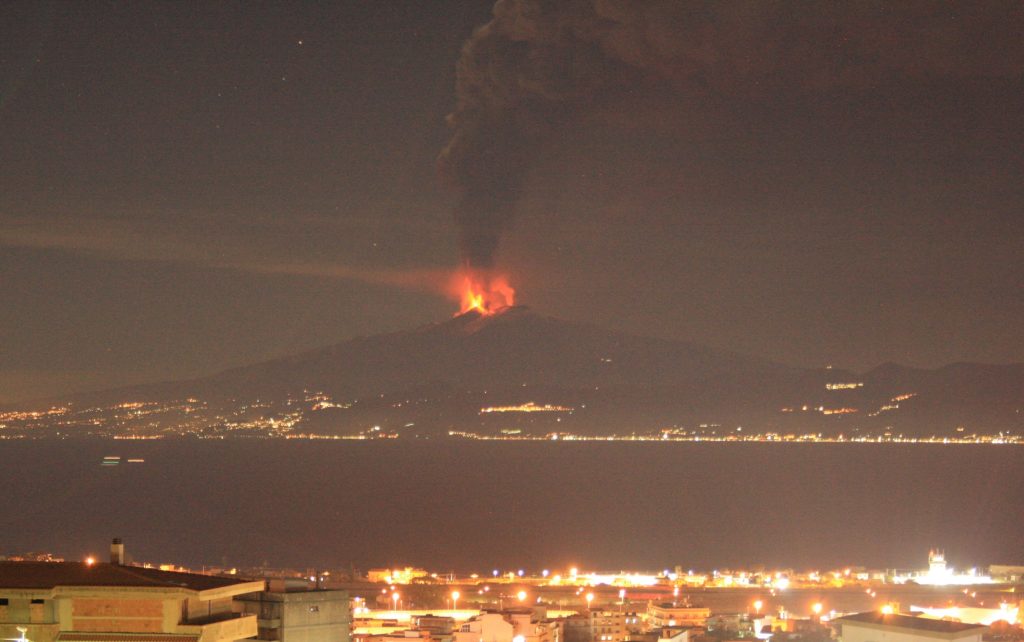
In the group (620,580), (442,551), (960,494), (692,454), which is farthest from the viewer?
(692,454)

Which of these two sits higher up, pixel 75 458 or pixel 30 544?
pixel 75 458

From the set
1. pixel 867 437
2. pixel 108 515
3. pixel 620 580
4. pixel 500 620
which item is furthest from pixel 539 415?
pixel 500 620

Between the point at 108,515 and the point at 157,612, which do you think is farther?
the point at 108,515

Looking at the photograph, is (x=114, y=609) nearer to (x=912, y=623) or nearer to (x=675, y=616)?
(x=912, y=623)

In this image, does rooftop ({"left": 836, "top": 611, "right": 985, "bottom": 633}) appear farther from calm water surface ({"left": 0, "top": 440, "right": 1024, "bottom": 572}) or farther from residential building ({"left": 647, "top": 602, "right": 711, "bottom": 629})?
calm water surface ({"left": 0, "top": 440, "right": 1024, "bottom": 572})

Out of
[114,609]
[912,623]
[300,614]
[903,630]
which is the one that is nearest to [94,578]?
[114,609]

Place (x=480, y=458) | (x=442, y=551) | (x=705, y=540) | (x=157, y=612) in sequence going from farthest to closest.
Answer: (x=480, y=458) < (x=705, y=540) < (x=442, y=551) < (x=157, y=612)

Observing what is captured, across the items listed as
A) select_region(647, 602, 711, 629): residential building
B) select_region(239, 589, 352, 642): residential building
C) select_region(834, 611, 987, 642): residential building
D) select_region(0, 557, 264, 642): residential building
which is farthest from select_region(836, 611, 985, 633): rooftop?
select_region(0, 557, 264, 642): residential building

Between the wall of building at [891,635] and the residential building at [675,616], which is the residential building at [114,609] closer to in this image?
the wall of building at [891,635]

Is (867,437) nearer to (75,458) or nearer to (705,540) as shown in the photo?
(75,458)
